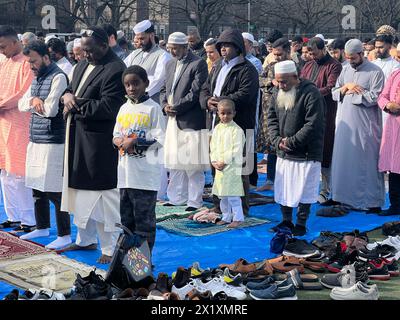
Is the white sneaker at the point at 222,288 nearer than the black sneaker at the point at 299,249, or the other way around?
the white sneaker at the point at 222,288

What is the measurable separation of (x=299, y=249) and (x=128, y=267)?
6.11ft

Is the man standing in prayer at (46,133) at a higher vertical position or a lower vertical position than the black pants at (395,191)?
higher

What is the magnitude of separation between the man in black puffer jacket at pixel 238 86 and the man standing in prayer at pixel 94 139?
1.72 m

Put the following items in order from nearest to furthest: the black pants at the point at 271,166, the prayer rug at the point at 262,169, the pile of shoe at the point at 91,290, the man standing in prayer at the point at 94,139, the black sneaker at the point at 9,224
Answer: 1. the pile of shoe at the point at 91,290
2. the man standing in prayer at the point at 94,139
3. the black sneaker at the point at 9,224
4. the black pants at the point at 271,166
5. the prayer rug at the point at 262,169

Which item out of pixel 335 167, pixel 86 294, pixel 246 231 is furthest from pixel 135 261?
pixel 335 167

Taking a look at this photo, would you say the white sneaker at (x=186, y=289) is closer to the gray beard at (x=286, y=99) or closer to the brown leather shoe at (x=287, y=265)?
the brown leather shoe at (x=287, y=265)

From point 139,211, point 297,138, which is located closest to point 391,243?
point 297,138

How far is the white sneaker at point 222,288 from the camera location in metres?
4.66

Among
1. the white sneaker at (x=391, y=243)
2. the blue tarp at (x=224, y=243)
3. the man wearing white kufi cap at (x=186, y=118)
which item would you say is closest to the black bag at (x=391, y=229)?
the blue tarp at (x=224, y=243)

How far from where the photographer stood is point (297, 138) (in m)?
6.48

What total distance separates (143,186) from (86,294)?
4.20ft

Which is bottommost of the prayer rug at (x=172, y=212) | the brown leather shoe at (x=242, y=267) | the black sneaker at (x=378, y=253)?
the brown leather shoe at (x=242, y=267)

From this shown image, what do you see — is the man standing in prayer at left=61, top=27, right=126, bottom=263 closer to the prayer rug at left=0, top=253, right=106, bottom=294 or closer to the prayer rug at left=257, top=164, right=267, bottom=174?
the prayer rug at left=0, top=253, right=106, bottom=294

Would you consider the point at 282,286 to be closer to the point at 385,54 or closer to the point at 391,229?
the point at 391,229
